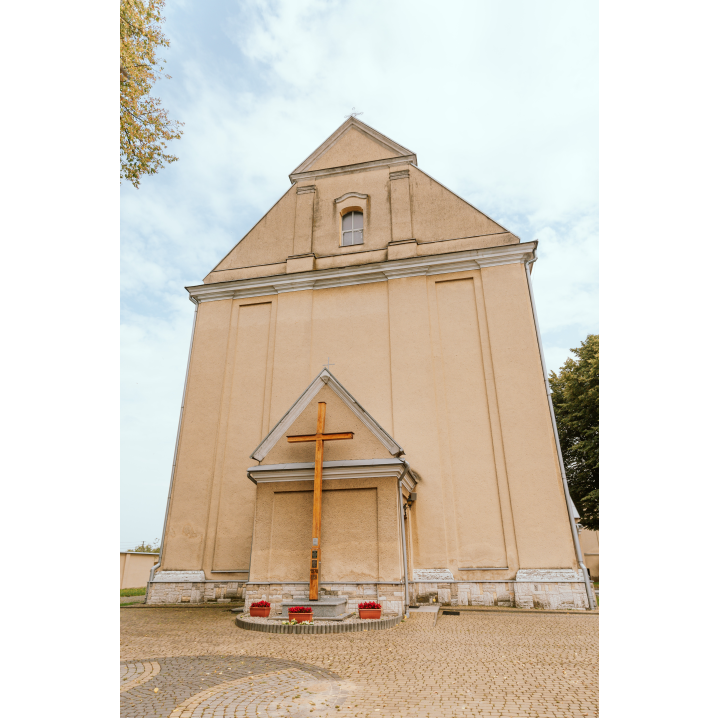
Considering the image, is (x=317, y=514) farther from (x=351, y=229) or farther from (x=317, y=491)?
(x=351, y=229)

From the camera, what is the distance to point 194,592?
13.7m

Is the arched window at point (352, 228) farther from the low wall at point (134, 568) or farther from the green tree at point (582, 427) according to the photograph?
the low wall at point (134, 568)

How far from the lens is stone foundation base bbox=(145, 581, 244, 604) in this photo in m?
13.6

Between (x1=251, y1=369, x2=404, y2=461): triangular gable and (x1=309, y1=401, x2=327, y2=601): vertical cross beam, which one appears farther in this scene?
(x1=251, y1=369, x2=404, y2=461): triangular gable

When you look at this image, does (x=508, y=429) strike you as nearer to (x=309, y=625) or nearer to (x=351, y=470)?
(x=351, y=470)

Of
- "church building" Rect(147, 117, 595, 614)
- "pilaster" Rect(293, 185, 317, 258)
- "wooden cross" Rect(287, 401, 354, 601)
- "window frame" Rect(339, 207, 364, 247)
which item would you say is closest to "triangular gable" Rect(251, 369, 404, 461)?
"church building" Rect(147, 117, 595, 614)

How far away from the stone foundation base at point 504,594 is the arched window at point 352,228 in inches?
432

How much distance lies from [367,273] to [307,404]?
5916 millimetres

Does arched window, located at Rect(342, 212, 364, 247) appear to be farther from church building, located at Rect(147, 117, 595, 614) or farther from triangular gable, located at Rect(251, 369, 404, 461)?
triangular gable, located at Rect(251, 369, 404, 461)

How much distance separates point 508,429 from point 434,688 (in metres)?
9.16

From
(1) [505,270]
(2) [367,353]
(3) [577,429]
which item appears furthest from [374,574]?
(3) [577,429]

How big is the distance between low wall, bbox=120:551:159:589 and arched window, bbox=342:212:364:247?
1463 centimetres

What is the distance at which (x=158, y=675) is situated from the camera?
5.53 meters

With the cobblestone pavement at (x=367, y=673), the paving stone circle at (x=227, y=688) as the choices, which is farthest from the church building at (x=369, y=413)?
the paving stone circle at (x=227, y=688)
